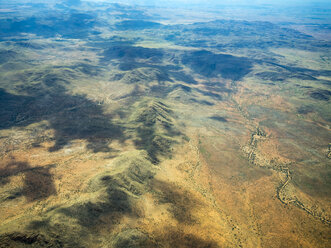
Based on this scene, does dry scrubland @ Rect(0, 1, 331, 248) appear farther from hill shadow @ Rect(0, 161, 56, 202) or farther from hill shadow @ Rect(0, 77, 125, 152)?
hill shadow @ Rect(0, 77, 125, 152)

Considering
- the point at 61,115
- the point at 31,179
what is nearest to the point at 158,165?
the point at 31,179

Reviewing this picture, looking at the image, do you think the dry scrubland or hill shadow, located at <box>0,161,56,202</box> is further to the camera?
hill shadow, located at <box>0,161,56,202</box>

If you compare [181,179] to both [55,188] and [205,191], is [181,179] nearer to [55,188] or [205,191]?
[205,191]

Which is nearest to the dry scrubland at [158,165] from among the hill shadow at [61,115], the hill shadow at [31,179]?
the hill shadow at [31,179]

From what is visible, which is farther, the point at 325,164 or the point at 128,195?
the point at 325,164

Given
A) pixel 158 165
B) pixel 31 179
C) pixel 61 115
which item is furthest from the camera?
pixel 61 115

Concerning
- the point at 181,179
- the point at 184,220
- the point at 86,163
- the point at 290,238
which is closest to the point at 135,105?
the point at 86,163

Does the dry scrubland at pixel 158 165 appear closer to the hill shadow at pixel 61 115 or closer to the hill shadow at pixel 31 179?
the hill shadow at pixel 31 179

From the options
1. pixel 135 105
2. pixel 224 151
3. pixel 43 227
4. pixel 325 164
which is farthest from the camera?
pixel 135 105

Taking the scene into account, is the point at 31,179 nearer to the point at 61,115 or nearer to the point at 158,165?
the point at 158,165

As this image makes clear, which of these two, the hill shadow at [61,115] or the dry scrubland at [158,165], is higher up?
the dry scrubland at [158,165]

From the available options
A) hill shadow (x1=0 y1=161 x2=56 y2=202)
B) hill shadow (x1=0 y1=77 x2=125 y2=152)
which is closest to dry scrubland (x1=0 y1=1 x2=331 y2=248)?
hill shadow (x1=0 y1=161 x2=56 y2=202)
